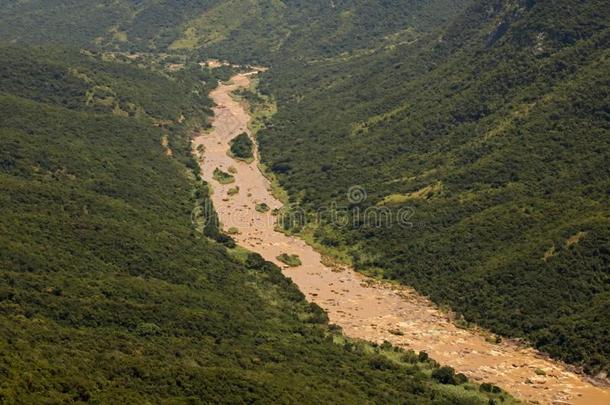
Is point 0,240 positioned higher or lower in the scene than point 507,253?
lower

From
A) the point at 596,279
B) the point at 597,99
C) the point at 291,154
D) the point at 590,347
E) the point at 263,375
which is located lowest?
the point at 263,375

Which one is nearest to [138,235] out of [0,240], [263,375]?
[0,240]

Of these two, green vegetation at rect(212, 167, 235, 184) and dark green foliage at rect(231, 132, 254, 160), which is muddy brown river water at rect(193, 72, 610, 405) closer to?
green vegetation at rect(212, 167, 235, 184)

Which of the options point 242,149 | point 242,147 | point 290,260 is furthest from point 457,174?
point 242,147

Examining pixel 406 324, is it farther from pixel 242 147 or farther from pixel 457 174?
pixel 242 147

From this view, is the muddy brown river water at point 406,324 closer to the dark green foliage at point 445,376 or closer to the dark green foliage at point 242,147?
the dark green foliage at point 445,376

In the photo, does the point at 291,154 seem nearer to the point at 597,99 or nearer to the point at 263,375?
the point at 597,99

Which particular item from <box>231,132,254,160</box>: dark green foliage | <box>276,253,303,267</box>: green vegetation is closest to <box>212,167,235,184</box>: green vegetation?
<box>231,132,254,160</box>: dark green foliage
